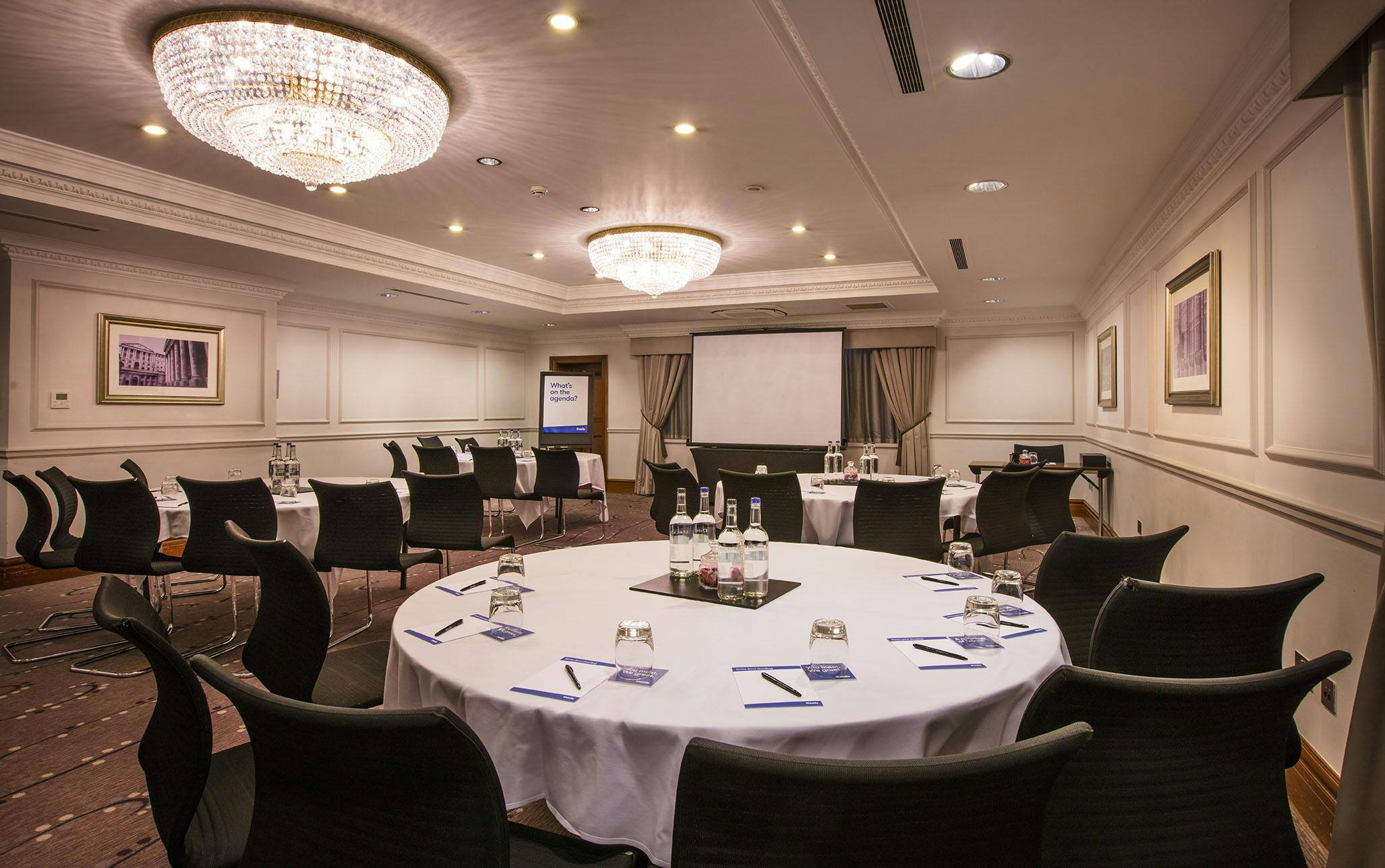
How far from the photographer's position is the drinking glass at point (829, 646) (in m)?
1.38

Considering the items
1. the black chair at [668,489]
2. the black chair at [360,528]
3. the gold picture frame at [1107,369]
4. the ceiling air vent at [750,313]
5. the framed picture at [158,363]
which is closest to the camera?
the black chair at [360,528]

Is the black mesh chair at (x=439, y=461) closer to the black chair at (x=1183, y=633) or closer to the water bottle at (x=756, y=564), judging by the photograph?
the water bottle at (x=756, y=564)

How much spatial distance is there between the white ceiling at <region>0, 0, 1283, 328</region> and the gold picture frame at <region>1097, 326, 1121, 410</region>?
85 cm

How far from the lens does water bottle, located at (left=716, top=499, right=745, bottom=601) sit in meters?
1.87

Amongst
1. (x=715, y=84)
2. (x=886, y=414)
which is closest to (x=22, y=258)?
(x=715, y=84)

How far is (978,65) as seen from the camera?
2756 millimetres

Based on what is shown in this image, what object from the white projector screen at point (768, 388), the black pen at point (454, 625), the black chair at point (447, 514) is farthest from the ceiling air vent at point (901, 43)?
the white projector screen at point (768, 388)

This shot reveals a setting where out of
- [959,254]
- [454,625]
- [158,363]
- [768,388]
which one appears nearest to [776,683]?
[454,625]

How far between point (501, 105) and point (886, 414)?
23.3 feet

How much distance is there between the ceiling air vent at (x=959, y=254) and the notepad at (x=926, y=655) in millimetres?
4471

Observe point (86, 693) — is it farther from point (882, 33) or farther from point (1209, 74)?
point (1209, 74)

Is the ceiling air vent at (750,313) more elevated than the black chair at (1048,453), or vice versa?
the ceiling air vent at (750,313)

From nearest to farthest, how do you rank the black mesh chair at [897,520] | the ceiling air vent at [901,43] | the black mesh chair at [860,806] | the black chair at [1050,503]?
the black mesh chair at [860,806] < the ceiling air vent at [901,43] < the black mesh chair at [897,520] < the black chair at [1050,503]

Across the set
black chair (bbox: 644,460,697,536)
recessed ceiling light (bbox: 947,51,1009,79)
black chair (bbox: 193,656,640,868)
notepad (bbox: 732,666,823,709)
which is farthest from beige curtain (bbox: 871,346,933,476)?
black chair (bbox: 193,656,640,868)
